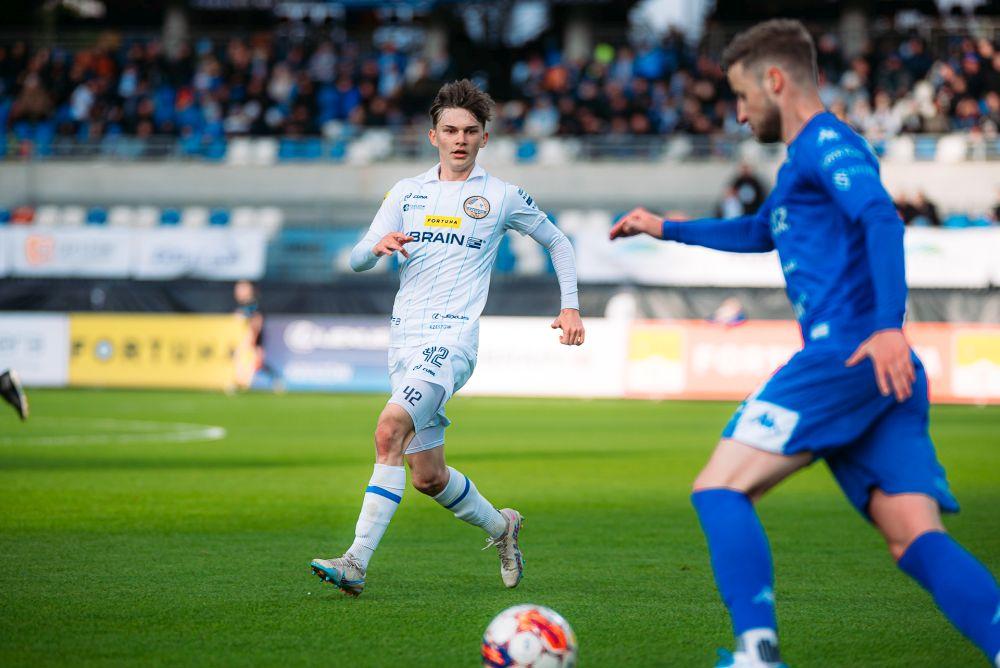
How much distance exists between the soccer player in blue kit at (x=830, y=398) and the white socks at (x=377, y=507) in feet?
8.04

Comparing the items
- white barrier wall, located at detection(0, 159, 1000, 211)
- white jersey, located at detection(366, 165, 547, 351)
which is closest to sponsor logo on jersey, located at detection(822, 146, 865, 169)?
white jersey, located at detection(366, 165, 547, 351)

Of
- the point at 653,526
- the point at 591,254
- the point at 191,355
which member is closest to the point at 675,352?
the point at 591,254

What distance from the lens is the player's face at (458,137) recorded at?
6711 mm

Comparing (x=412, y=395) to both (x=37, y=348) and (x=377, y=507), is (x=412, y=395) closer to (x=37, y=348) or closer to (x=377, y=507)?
(x=377, y=507)

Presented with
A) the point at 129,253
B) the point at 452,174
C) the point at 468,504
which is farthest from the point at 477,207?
the point at 129,253

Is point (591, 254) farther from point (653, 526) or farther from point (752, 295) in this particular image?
point (653, 526)

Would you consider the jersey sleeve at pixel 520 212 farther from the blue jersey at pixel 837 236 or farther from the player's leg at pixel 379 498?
the blue jersey at pixel 837 236

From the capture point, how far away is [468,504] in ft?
22.4

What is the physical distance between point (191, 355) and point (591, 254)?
7708 mm

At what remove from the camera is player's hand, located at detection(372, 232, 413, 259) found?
A: 6.08 meters

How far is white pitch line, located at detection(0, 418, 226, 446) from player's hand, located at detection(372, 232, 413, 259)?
30.2 feet

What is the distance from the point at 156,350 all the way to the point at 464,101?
61.9 feet

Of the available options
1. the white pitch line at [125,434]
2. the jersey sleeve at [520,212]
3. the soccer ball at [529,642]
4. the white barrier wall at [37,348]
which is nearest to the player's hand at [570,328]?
the jersey sleeve at [520,212]

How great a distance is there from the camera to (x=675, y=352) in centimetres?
2331
